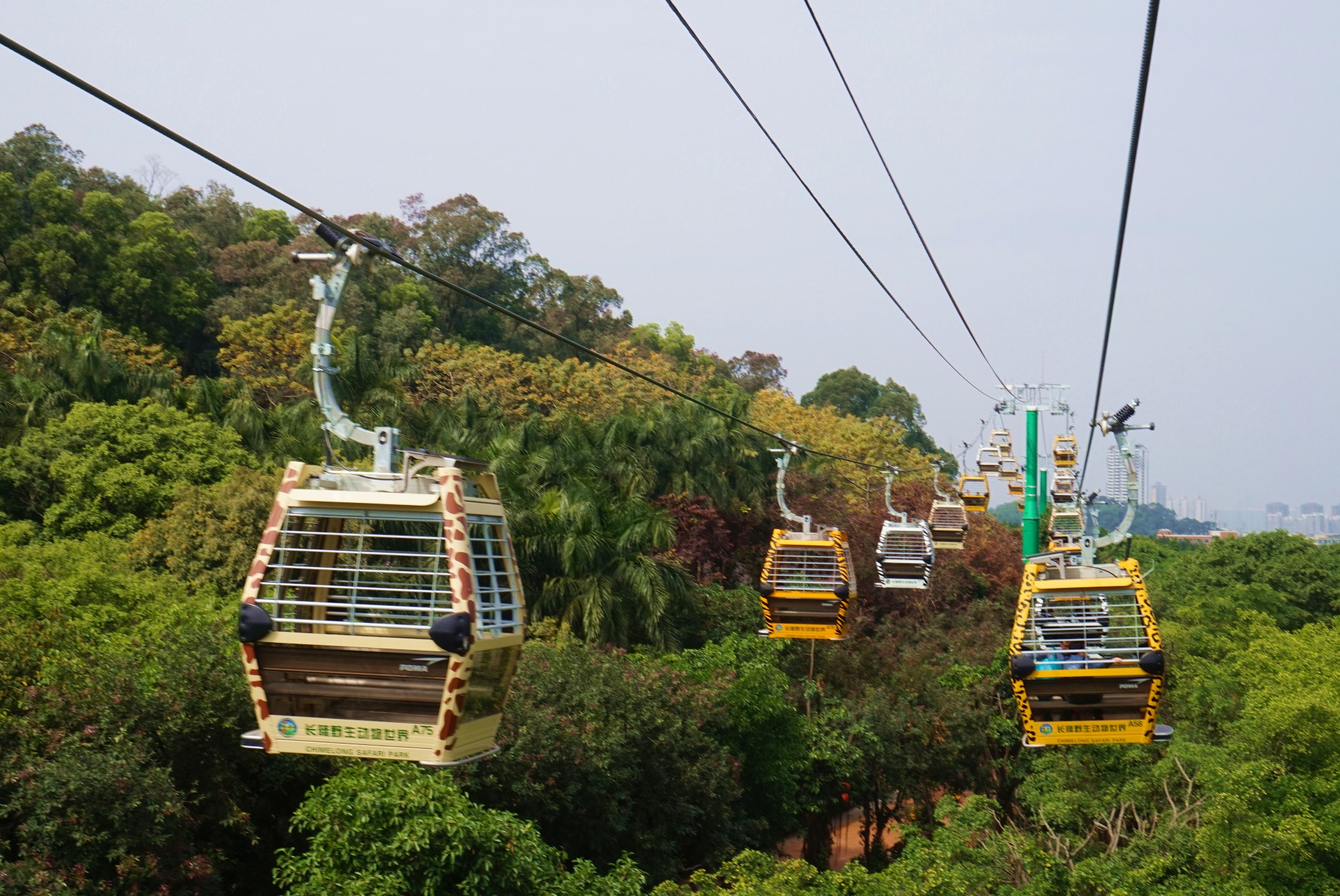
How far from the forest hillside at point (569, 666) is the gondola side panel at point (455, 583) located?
19.9ft

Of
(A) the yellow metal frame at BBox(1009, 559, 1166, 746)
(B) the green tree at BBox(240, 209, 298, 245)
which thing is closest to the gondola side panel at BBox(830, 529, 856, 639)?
(A) the yellow metal frame at BBox(1009, 559, 1166, 746)

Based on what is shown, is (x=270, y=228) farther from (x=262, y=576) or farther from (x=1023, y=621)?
(x=262, y=576)

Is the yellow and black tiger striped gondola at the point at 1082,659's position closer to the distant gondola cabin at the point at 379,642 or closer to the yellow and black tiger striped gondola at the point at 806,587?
the yellow and black tiger striped gondola at the point at 806,587

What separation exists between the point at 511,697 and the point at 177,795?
200 inches

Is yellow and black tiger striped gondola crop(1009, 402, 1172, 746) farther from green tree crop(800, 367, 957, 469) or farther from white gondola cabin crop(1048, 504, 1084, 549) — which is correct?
green tree crop(800, 367, 957, 469)

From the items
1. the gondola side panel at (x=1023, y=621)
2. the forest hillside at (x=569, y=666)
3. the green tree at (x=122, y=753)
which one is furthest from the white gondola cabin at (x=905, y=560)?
the green tree at (x=122, y=753)

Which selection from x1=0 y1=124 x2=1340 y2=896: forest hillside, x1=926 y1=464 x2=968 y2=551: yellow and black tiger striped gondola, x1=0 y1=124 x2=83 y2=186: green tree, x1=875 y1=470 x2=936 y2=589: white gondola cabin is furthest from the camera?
x1=0 y1=124 x2=83 y2=186: green tree

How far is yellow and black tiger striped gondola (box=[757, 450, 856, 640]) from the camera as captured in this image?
14812mm

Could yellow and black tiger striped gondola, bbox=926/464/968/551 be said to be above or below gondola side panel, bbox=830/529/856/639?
above

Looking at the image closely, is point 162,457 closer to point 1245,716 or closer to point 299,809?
point 299,809

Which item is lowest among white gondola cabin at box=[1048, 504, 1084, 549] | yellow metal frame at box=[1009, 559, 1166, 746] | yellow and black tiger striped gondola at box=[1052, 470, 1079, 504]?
yellow metal frame at box=[1009, 559, 1166, 746]

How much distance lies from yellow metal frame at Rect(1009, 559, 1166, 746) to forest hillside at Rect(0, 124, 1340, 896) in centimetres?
361

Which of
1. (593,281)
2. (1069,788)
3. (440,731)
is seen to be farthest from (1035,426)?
(593,281)

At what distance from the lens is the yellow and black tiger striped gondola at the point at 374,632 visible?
552 cm
